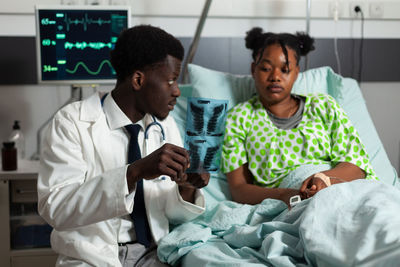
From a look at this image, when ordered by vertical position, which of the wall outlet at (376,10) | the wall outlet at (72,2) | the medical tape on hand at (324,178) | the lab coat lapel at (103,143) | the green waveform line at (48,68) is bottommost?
the medical tape on hand at (324,178)

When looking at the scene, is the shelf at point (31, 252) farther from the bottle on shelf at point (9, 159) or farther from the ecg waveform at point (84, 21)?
the ecg waveform at point (84, 21)

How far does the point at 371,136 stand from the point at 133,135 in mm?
1196

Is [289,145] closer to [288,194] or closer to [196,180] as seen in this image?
[288,194]

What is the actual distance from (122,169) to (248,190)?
0.70 meters

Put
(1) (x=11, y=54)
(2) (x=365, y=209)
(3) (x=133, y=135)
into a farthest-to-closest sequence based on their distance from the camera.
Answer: (1) (x=11, y=54), (3) (x=133, y=135), (2) (x=365, y=209)

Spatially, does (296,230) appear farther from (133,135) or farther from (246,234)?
(133,135)

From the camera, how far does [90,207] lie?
1.48 m

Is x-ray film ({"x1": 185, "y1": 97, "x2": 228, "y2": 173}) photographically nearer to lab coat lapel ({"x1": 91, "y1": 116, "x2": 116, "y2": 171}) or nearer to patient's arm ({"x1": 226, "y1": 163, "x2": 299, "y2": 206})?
lab coat lapel ({"x1": 91, "y1": 116, "x2": 116, "y2": 171})

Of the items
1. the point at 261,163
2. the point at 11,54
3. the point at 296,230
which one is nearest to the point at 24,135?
the point at 11,54

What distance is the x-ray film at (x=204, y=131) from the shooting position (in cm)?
145

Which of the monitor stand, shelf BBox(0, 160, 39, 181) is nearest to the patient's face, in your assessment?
the monitor stand

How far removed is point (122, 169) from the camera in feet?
4.86

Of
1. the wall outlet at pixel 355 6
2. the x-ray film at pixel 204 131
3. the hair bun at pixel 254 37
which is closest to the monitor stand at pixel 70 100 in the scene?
the hair bun at pixel 254 37

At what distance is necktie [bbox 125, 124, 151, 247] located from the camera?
1703 mm
